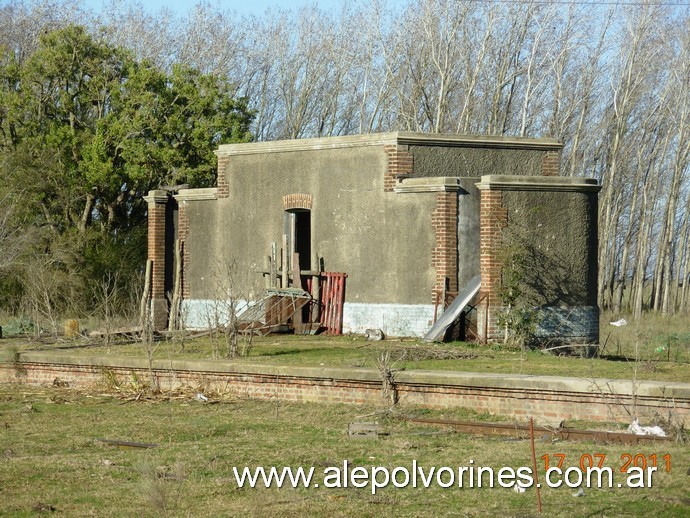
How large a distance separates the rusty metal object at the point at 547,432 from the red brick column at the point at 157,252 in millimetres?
13842

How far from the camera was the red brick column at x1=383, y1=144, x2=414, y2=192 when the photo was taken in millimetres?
22047

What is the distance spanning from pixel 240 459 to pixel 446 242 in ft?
36.3

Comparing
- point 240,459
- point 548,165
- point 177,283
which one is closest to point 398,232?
point 548,165

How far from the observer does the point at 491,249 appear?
20.6m

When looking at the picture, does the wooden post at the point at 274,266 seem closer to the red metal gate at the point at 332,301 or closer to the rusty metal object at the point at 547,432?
the red metal gate at the point at 332,301

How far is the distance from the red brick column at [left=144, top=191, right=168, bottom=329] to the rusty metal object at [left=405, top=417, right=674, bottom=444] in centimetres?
1384

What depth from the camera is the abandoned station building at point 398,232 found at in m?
20.8

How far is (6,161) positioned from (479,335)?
61.9 ft

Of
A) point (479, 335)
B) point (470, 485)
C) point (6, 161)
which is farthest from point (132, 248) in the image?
point (470, 485)

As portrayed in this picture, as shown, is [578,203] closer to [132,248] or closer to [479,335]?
[479,335]

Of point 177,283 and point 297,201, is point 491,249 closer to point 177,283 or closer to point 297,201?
point 297,201

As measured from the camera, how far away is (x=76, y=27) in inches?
1398

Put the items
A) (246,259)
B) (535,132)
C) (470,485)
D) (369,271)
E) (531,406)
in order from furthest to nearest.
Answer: (535,132) < (246,259) < (369,271) < (531,406) < (470,485)

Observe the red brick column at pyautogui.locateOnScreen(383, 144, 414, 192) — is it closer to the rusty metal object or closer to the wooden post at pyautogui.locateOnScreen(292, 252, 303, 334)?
the wooden post at pyautogui.locateOnScreen(292, 252, 303, 334)
